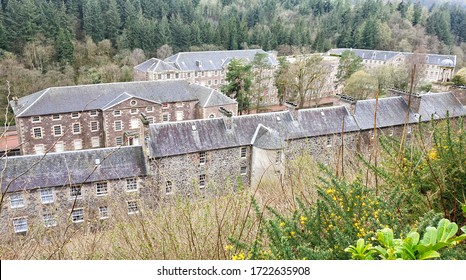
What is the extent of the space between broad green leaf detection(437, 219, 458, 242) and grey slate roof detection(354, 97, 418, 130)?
22.1m

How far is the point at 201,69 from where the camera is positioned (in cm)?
4800

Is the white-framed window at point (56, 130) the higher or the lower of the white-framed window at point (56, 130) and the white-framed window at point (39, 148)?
the higher

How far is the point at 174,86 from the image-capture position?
1303 inches

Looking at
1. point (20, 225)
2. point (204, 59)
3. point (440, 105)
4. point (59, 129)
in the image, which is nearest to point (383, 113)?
point (440, 105)

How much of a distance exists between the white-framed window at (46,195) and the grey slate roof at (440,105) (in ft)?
73.5

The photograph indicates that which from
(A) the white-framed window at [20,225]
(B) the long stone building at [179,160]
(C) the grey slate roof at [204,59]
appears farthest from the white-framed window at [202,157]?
(C) the grey slate roof at [204,59]

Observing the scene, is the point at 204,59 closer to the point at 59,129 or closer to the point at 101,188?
the point at 59,129

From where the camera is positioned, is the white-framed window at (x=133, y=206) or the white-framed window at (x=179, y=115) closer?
the white-framed window at (x=133, y=206)

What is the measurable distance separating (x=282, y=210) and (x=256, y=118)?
51.5 feet

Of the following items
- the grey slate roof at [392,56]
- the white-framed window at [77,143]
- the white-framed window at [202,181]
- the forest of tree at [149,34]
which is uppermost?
the forest of tree at [149,34]

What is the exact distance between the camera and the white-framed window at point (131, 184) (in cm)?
1834

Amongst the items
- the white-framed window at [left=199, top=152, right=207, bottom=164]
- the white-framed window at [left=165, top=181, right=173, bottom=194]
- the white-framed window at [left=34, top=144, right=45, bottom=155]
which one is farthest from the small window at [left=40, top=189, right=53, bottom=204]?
the white-framed window at [left=34, top=144, right=45, bottom=155]

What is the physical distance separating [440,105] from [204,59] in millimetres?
30465

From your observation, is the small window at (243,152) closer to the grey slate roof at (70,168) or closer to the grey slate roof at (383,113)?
the grey slate roof at (70,168)
